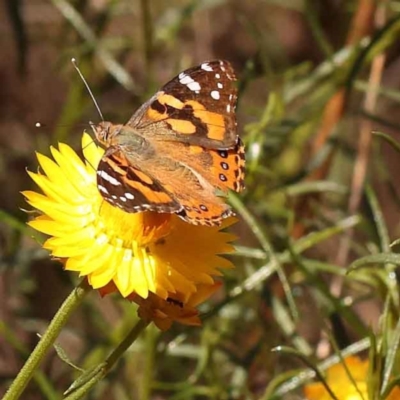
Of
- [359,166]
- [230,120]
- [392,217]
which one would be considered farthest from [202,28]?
[230,120]

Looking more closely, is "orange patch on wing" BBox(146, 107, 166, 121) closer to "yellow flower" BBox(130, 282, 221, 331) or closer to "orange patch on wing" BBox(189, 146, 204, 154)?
"orange patch on wing" BBox(189, 146, 204, 154)

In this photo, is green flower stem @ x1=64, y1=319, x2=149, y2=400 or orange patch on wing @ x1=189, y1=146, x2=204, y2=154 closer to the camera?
green flower stem @ x1=64, y1=319, x2=149, y2=400

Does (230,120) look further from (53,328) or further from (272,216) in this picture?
(272,216)

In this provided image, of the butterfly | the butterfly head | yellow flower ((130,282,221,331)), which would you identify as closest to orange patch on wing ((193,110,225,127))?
the butterfly

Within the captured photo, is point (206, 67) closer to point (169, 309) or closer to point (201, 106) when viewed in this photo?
point (201, 106)

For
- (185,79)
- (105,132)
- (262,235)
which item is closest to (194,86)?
(185,79)

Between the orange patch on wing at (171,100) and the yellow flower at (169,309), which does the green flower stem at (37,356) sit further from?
the orange patch on wing at (171,100)

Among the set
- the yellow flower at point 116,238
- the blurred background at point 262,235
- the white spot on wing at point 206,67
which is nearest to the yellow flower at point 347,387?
the blurred background at point 262,235
